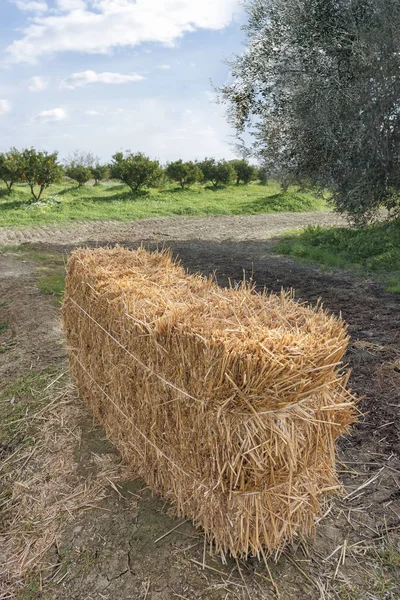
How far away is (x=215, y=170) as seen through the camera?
28656 millimetres

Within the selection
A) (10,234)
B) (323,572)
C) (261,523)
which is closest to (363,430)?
(323,572)

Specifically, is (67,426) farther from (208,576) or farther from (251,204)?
(251,204)

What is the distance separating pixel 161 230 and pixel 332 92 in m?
7.64

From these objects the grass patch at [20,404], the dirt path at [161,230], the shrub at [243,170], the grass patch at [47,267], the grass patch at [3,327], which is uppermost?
the shrub at [243,170]

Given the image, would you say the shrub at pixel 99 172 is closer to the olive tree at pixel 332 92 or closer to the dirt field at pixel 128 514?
the olive tree at pixel 332 92

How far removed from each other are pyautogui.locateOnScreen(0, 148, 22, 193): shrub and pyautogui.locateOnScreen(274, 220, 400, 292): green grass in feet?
42.7

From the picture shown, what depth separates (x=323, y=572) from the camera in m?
3.09

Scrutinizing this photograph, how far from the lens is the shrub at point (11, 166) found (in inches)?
835

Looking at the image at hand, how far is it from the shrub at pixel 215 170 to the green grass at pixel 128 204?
1.22 m

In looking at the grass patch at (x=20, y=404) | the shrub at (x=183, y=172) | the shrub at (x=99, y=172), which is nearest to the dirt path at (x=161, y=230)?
the shrub at (x=183, y=172)

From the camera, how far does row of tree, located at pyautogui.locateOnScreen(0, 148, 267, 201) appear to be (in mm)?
21500

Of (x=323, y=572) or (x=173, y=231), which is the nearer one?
(x=323, y=572)

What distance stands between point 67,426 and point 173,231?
1275 cm

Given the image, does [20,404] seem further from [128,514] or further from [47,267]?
[47,267]
